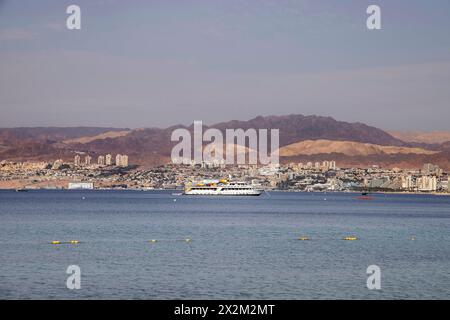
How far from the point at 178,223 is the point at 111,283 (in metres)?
55.6

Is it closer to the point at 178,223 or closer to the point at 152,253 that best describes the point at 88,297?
the point at 152,253

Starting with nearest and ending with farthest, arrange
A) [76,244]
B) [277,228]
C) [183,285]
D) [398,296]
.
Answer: [398,296] → [183,285] → [76,244] → [277,228]

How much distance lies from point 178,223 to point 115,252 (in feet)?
131

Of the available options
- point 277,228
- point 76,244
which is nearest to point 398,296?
point 76,244

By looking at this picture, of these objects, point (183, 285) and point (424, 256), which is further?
point (424, 256)

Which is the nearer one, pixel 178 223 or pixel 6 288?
pixel 6 288
